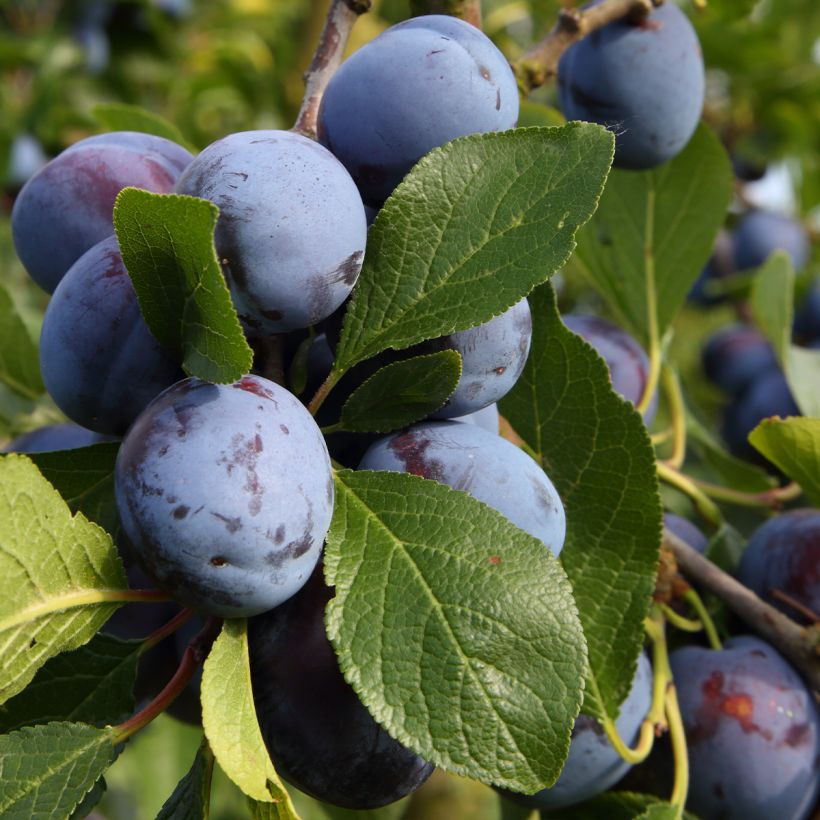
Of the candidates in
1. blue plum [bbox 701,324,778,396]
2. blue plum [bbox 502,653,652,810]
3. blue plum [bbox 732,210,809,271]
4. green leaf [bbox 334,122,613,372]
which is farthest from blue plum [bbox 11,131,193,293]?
blue plum [bbox 732,210,809,271]

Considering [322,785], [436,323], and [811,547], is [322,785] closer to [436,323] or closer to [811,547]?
[436,323]

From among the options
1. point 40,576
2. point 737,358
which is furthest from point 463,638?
point 737,358

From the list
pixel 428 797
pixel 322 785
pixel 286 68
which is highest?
pixel 322 785

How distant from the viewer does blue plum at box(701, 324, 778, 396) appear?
1.84 metres

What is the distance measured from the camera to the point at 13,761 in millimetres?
583

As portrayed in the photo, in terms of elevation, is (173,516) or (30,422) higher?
(173,516)

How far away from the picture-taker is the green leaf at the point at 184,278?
1.73ft

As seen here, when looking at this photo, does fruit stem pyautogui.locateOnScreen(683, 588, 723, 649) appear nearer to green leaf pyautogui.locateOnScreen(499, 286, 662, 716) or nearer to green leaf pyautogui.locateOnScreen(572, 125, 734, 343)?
green leaf pyautogui.locateOnScreen(499, 286, 662, 716)

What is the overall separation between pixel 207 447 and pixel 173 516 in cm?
4

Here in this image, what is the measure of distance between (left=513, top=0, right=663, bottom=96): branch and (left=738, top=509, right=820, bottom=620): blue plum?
0.49 meters

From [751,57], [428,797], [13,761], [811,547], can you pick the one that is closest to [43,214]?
[13,761]

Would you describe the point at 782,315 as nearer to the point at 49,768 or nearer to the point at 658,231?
the point at 658,231

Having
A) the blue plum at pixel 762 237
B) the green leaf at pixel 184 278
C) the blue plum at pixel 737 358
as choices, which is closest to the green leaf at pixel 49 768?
the green leaf at pixel 184 278

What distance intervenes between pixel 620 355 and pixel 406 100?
0.52m
